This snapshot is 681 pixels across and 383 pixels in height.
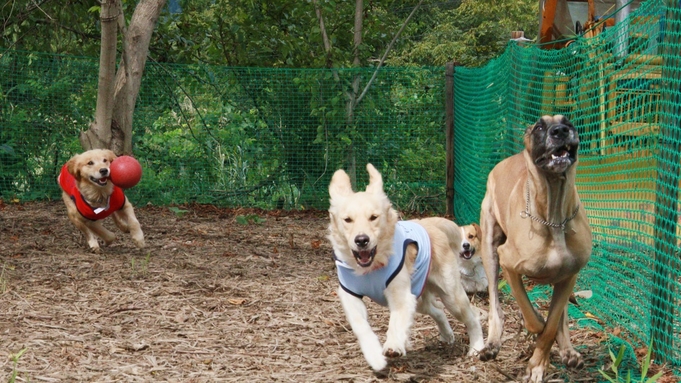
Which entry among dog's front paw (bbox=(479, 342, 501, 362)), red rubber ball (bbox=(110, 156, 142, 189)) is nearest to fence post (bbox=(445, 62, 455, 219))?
red rubber ball (bbox=(110, 156, 142, 189))

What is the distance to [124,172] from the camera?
7.80m

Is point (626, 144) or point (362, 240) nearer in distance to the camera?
point (362, 240)

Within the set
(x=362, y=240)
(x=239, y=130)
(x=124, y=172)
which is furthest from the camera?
(x=239, y=130)

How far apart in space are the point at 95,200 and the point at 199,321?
3.23m

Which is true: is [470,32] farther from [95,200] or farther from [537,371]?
[537,371]

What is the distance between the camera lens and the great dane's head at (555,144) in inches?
141

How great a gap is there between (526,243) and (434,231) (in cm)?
109

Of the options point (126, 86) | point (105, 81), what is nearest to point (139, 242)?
point (105, 81)

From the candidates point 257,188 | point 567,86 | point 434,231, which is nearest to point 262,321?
point 434,231

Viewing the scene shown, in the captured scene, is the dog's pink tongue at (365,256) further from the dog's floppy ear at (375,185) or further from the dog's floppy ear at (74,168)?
the dog's floppy ear at (74,168)

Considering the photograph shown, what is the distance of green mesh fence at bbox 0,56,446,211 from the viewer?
11.3 metres

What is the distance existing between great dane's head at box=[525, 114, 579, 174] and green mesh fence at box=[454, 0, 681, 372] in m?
0.82

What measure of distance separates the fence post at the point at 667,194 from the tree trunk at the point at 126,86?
5.92 meters

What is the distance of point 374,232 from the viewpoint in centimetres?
433
